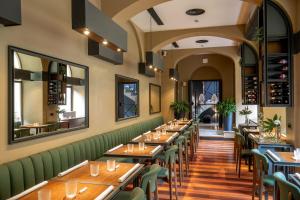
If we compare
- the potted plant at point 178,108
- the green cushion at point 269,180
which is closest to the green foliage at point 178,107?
the potted plant at point 178,108

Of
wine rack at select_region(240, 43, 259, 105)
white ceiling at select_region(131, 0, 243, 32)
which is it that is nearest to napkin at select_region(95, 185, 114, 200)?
white ceiling at select_region(131, 0, 243, 32)

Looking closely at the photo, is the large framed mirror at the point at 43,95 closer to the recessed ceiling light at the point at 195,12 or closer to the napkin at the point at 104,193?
the napkin at the point at 104,193

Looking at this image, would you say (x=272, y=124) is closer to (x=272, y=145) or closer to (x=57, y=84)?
(x=272, y=145)

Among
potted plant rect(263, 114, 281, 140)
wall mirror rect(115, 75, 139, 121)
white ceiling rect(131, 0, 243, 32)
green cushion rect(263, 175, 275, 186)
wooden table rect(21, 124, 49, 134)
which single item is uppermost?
white ceiling rect(131, 0, 243, 32)

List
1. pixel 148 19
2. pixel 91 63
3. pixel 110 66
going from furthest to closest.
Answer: pixel 148 19, pixel 110 66, pixel 91 63

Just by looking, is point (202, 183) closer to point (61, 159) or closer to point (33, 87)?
point (61, 159)

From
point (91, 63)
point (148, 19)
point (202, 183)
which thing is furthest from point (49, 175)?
point (148, 19)

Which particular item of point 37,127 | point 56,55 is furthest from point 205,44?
point 37,127

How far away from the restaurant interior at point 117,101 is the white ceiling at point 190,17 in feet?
0.09

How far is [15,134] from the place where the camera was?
274 cm

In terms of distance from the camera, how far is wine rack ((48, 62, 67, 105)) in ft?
11.1

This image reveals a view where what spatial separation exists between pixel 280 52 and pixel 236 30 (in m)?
3.16

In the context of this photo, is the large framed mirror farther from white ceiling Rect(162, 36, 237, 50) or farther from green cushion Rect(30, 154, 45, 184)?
white ceiling Rect(162, 36, 237, 50)

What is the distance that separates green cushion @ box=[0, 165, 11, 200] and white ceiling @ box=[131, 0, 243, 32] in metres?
4.34
